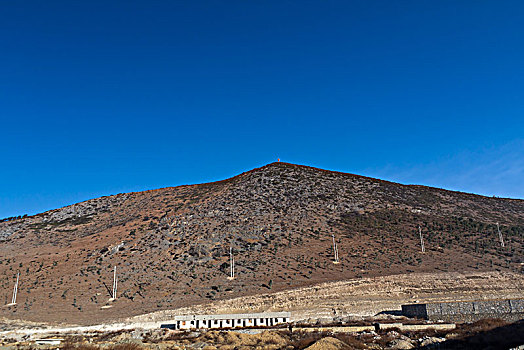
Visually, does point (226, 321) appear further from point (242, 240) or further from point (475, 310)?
point (242, 240)

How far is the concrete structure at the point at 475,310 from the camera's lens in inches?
1051

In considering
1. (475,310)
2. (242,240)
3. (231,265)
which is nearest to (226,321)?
(231,265)

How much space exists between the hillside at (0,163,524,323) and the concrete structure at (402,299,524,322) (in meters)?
17.7

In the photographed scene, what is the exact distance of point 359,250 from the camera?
52656 mm

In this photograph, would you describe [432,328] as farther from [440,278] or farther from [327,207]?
[327,207]

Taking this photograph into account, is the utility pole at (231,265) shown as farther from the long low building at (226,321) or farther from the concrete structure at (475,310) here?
the concrete structure at (475,310)

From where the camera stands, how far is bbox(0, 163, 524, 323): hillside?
45.9 meters

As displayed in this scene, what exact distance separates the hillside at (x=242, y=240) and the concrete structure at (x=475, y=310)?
1774 centimetres

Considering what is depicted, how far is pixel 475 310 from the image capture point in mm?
27047

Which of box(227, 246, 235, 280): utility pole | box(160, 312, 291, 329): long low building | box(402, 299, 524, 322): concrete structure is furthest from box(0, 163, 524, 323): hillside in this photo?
box(402, 299, 524, 322): concrete structure

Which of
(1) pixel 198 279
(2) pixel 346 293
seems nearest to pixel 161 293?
(1) pixel 198 279

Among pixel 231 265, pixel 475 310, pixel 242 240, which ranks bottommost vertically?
pixel 475 310

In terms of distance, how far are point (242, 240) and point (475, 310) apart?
111 feet

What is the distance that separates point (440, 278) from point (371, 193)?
1110 inches
